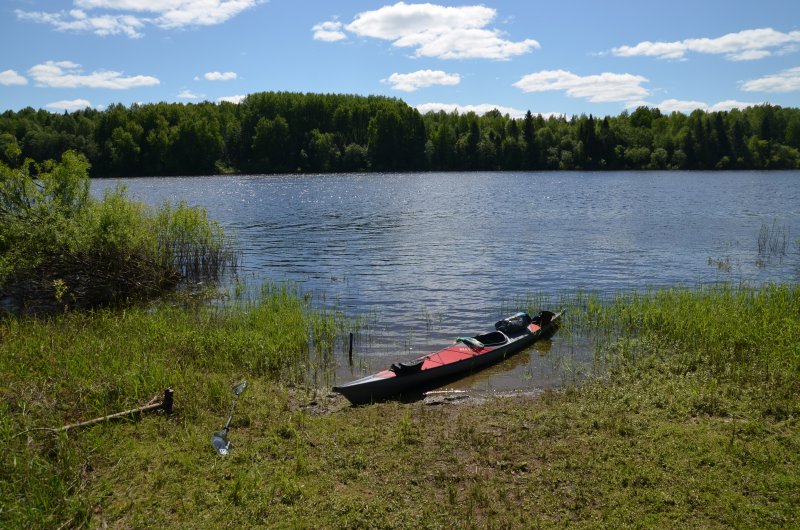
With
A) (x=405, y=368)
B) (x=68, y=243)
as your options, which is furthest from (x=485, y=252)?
(x=68, y=243)

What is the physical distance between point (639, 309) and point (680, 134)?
133035 millimetres

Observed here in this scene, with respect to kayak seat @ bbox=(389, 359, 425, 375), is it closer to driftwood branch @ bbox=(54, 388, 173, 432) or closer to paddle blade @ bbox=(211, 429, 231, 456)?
paddle blade @ bbox=(211, 429, 231, 456)

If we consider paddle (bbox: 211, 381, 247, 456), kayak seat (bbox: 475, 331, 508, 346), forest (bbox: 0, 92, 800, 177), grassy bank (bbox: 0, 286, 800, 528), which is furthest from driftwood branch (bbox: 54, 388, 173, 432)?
forest (bbox: 0, 92, 800, 177)

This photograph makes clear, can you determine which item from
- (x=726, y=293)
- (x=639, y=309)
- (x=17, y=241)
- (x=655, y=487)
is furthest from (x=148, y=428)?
(x=726, y=293)

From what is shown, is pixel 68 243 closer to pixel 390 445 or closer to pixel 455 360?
pixel 455 360

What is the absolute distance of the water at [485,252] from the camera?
62.6ft

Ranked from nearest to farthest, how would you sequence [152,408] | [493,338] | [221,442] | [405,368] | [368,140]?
[221,442], [152,408], [405,368], [493,338], [368,140]

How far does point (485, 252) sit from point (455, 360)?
19.9m

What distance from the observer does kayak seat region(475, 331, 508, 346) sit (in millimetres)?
16000

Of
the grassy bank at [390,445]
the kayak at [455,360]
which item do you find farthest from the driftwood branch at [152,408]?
the kayak at [455,360]

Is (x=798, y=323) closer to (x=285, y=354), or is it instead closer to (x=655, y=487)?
(x=655, y=487)

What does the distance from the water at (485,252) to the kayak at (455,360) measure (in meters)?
0.46

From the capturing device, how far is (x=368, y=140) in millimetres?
Answer: 141375

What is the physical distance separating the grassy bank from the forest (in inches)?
4879
